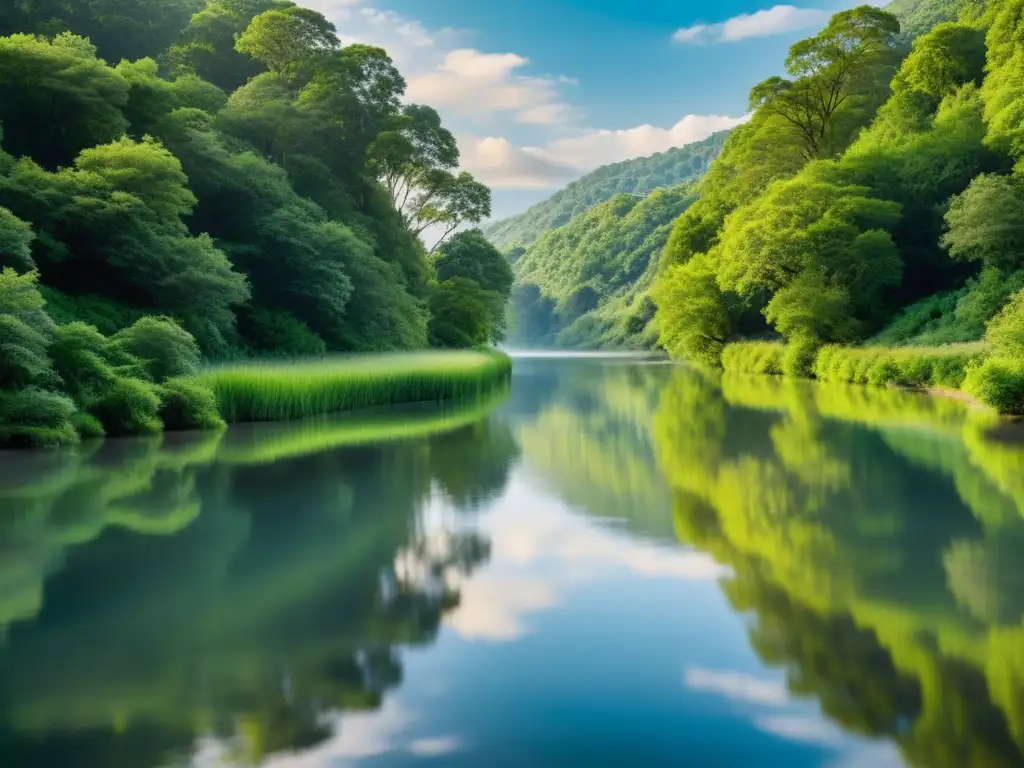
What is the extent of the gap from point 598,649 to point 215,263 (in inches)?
704

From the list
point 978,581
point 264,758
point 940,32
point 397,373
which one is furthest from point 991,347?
point 940,32

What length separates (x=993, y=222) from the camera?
28.3 metres

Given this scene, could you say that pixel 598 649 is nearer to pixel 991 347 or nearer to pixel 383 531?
pixel 383 531

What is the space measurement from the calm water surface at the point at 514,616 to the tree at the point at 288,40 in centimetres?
3253

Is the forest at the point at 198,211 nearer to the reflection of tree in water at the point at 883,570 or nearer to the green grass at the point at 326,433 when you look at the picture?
the green grass at the point at 326,433

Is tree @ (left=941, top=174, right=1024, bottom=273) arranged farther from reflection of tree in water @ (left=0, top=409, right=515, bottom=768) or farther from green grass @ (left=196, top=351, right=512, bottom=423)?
reflection of tree in water @ (left=0, top=409, right=515, bottom=768)

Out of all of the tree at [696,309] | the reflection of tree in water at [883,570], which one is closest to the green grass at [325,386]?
the reflection of tree in water at [883,570]

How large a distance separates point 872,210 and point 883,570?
3089 cm

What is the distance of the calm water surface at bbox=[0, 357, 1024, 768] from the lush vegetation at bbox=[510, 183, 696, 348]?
84.1m

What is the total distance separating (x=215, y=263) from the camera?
20.0 meters

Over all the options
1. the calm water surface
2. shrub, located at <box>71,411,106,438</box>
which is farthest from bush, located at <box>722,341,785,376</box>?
shrub, located at <box>71,411,106,438</box>

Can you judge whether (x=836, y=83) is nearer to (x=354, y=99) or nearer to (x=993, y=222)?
(x=993, y=222)

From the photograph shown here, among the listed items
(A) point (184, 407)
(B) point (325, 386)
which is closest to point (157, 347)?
(A) point (184, 407)

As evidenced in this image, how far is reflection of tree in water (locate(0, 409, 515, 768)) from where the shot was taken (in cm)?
326
